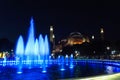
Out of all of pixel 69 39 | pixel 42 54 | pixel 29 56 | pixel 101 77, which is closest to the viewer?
pixel 101 77

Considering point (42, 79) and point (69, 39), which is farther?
point (69, 39)

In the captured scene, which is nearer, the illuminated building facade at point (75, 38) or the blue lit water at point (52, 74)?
the blue lit water at point (52, 74)

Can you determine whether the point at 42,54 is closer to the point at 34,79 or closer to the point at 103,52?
the point at 103,52

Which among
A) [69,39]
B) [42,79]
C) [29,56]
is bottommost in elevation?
[42,79]

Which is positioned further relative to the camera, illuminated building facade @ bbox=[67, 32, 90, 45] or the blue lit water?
illuminated building facade @ bbox=[67, 32, 90, 45]

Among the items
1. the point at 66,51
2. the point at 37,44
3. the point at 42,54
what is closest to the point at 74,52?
the point at 66,51

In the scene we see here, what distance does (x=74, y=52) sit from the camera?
135 meters

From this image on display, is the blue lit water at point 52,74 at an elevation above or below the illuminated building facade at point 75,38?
below

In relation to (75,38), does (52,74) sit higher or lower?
lower

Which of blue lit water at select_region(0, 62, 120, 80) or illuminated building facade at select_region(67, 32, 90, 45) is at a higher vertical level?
illuminated building facade at select_region(67, 32, 90, 45)

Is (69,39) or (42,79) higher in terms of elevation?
(69,39)

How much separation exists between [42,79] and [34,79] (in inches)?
26.5

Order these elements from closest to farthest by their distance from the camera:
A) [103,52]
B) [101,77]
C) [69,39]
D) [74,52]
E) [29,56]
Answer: [101,77] → [29,56] → [103,52] → [74,52] → [69,39]

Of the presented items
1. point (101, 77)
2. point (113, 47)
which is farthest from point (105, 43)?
point (101, 77)
